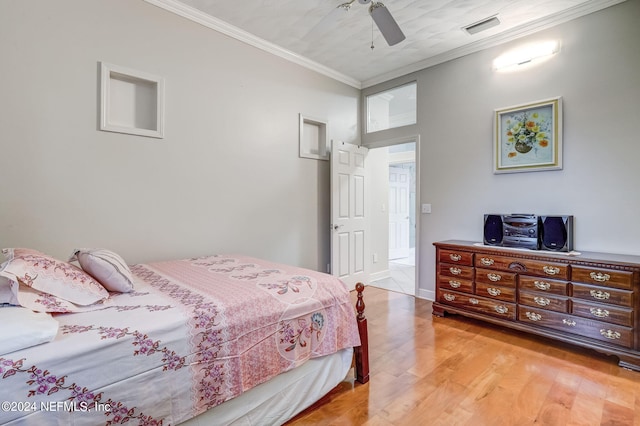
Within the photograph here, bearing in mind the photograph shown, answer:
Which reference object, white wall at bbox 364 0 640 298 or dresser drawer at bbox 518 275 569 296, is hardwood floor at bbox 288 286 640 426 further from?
white wall at bbox 364 0 640 298

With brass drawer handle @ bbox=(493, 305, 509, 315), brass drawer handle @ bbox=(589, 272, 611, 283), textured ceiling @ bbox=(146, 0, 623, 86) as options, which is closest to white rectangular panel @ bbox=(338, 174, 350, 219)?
textured ceiling @ bbox=(146, 0, 623, 86)

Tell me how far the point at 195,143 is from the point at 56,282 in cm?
183

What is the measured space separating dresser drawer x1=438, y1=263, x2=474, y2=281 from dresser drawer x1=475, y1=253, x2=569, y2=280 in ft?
0.36

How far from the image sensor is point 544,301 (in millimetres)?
2609

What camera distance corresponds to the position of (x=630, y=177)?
8.43 ft

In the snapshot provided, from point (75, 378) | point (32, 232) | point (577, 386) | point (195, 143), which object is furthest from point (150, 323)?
point (577, 386)

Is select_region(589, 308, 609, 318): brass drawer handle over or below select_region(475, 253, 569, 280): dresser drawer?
below

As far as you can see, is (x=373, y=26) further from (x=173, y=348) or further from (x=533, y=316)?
(x=173, y=348)

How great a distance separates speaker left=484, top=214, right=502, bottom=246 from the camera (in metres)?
3.13

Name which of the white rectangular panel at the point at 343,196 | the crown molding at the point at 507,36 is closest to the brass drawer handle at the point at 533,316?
the white rectangular panel at the point at 343,196

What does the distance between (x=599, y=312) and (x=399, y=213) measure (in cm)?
458

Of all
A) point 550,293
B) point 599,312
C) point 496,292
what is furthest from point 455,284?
point 599,312

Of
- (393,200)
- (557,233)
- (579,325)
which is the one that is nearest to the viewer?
(579,325)

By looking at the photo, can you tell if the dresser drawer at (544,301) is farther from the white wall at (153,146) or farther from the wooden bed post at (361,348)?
the white wall at (153,146)
